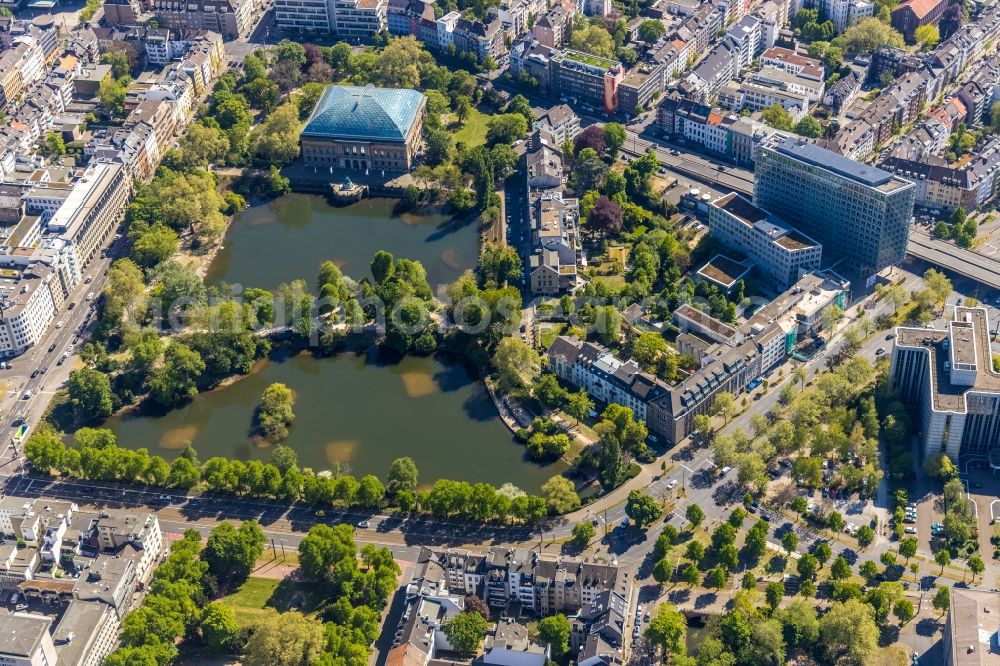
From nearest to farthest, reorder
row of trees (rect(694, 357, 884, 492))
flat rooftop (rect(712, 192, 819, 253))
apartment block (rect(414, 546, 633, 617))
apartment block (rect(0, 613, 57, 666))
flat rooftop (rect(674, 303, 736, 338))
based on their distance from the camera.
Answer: apartment block (rect(0, 613, 57, 666)), apartment block (rect(414, 546, 633, 617)), row of trees (rect(694, 357, 884, 492)), flat rooftop (rect(674, 303, 736, 338)), flat rooftop (rect(712, 192, 819, 253))

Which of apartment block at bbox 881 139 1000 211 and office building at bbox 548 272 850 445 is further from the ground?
apartment block at bbox 881 139 1000 211

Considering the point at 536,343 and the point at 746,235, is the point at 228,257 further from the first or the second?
the point at 746,235

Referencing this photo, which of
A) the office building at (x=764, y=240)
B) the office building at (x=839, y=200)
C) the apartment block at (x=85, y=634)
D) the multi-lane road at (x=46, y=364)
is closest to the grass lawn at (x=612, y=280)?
the office building at (x=764, y=240)

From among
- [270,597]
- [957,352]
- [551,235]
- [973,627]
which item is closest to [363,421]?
[270,597]

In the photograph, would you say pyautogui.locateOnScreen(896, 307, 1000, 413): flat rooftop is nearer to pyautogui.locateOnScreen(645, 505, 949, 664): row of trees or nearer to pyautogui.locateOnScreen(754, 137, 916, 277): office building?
pyautogui.locateOnScreen(754, 137, 916, 277): office building

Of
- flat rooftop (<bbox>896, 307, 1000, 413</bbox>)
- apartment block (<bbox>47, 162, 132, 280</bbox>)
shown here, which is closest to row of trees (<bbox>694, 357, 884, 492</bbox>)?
flat rooftop (<bbox>896, 307, 1000, 413</bbox>)
